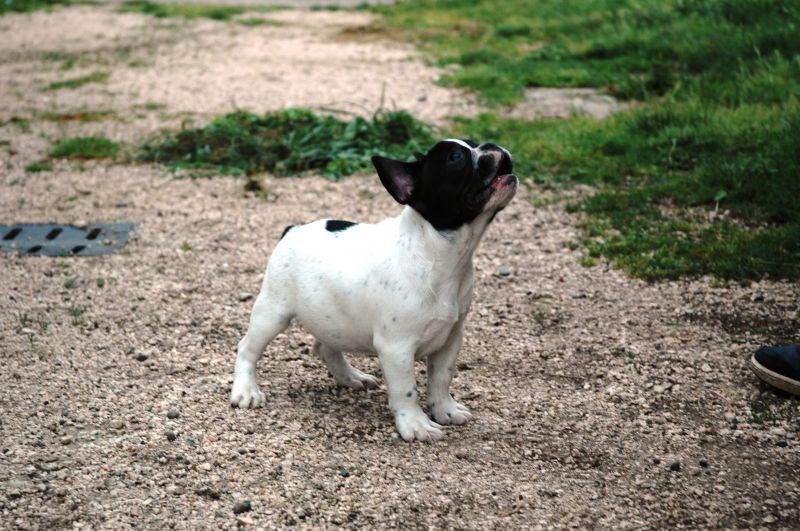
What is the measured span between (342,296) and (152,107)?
6844 mm

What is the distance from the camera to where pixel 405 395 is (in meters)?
4.04

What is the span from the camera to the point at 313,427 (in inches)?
166

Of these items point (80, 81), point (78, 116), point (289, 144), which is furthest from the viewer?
point (80, 81)

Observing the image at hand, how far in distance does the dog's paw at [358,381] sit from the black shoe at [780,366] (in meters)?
1.76

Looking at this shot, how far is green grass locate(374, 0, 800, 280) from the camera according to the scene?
20.4 ft

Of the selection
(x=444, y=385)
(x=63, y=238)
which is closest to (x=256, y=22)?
(x=63, y=238)

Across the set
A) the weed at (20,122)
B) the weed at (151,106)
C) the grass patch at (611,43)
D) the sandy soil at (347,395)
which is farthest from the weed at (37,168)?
the grass patch at (611,43)

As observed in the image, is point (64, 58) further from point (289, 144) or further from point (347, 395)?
point (347, 395)

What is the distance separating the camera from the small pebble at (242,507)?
359 cm

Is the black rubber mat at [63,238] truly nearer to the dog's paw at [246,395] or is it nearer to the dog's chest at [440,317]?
the dog's paw at [246,395]

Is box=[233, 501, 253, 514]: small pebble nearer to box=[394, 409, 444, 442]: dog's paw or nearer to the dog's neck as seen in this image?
box=[394, 409, 444, 442]: dog's paw

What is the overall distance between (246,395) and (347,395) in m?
0.49

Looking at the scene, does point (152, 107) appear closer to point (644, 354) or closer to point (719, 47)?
point (719, 47)

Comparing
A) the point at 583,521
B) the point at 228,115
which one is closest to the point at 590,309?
the point at 583,521
